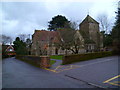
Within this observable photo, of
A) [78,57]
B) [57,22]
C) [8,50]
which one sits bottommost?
[78,57]

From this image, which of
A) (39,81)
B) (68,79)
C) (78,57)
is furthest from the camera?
(78,57)

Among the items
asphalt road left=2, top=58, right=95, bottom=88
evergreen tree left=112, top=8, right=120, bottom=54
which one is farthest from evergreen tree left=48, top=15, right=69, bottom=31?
asphalt road left=2, top=58, right=95, bottom=88

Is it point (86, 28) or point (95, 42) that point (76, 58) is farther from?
point (86, 28)

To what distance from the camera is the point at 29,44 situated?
142 ft

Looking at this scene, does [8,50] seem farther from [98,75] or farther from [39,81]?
[98,75]

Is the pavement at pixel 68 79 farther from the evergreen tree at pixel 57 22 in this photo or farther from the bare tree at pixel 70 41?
the evergreen tree at pixel 57 22

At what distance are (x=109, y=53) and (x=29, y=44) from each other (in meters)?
28.5

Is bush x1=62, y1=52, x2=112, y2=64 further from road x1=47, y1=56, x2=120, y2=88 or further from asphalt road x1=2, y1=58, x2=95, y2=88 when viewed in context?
asphalt road x1=2, y1=58, x2=95, y2=88

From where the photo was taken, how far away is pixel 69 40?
77.9 ft

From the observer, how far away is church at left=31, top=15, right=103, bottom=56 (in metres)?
24.2

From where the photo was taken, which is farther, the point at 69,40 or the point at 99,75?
the point at 69,40

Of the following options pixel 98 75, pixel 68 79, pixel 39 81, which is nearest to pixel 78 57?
pixel 98 75

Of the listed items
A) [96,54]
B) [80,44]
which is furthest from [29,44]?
[96,54]

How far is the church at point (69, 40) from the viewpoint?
24.2 meters
